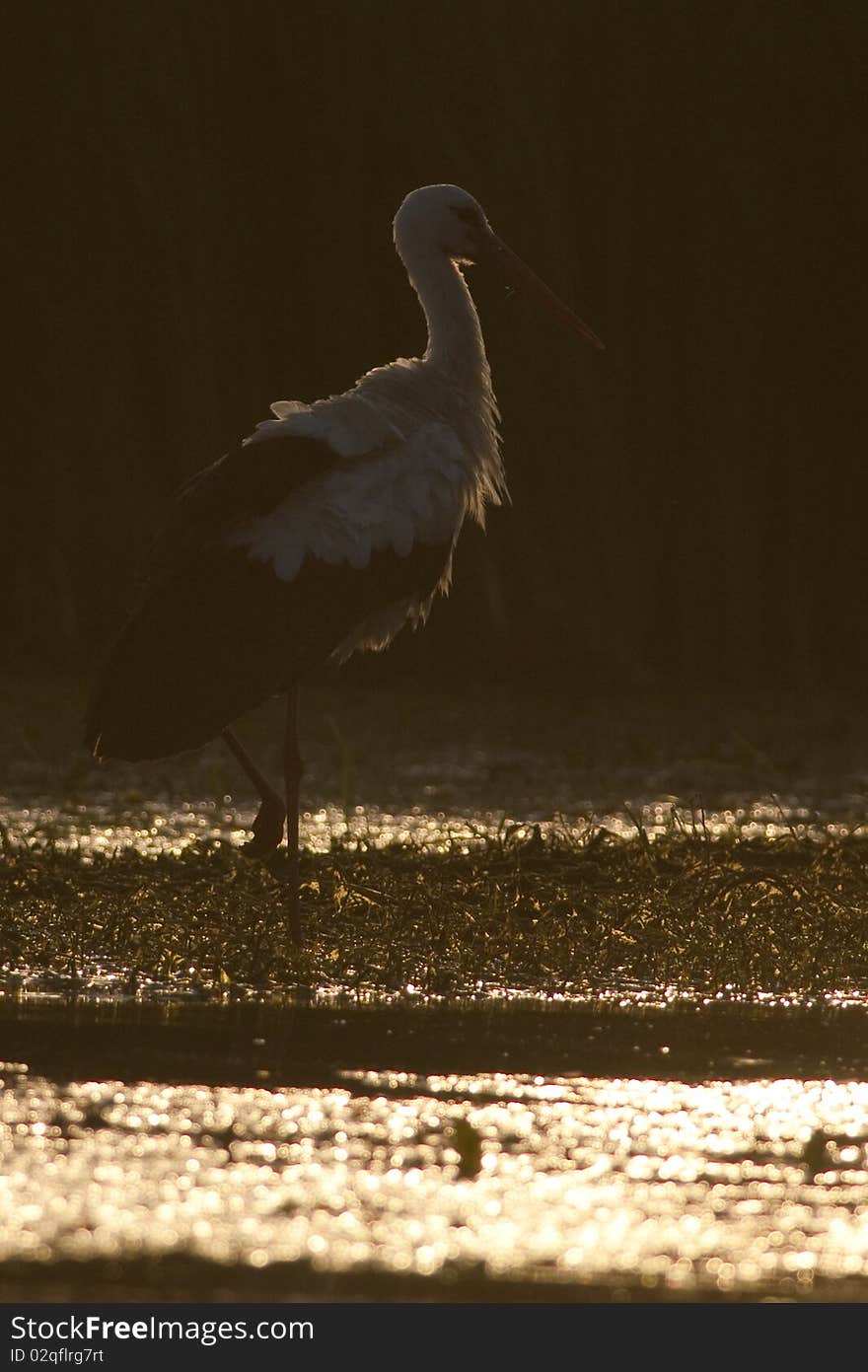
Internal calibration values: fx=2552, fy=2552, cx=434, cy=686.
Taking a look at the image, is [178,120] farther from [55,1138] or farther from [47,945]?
[55,1138]

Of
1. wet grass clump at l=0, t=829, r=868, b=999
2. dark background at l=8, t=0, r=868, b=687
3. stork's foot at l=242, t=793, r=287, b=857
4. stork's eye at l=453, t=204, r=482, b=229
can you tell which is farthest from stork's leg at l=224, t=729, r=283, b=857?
dark background at l=8, t=0, r=868, b=687

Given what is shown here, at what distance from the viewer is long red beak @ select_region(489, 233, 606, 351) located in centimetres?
A: 863

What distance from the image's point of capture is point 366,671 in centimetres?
1778

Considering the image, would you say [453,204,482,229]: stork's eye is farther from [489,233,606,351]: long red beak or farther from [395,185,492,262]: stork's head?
[489,233,606,351]: long red beak

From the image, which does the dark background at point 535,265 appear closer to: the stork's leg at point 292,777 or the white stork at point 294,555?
the white stork at point 294,555

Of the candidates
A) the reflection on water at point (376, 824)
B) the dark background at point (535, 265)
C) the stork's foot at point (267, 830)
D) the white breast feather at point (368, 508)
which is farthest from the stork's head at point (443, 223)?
the dark background at point (535, 265)

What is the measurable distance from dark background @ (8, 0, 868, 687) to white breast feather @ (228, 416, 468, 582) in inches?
375

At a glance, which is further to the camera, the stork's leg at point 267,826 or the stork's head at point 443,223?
the stork's head at point 443,223

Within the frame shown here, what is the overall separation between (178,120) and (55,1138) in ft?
50.4

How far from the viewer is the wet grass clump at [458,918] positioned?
593cm

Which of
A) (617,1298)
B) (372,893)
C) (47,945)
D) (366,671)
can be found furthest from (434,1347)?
(366,671)

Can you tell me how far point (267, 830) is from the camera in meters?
7.27

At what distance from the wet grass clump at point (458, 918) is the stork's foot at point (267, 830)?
11 centimetres

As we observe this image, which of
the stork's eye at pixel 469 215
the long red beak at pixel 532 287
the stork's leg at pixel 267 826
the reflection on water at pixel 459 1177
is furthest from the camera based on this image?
the long red beak at pixel 532 287
